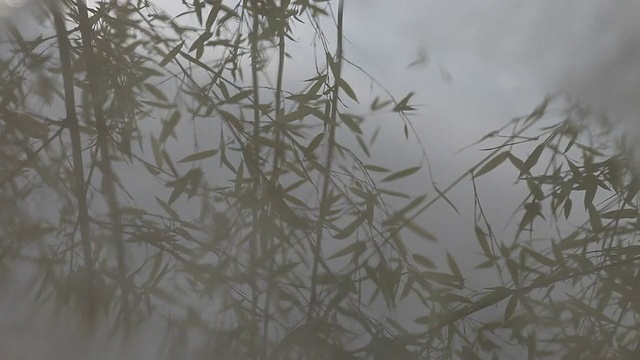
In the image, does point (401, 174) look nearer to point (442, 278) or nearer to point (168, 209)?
point (442, 278)

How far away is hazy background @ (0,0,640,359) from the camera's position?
0.76 m

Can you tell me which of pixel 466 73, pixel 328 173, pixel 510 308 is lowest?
pixel 510 308

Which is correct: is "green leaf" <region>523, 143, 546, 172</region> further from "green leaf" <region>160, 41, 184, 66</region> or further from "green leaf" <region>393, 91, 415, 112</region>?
"green leaf" <region>160, 41, 184, 66</region>

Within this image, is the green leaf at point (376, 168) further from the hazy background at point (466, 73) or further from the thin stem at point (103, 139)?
the thin stem at point (103, 139)

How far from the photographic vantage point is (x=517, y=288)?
2.43 ft

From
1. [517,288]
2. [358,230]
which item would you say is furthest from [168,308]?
[517,288]

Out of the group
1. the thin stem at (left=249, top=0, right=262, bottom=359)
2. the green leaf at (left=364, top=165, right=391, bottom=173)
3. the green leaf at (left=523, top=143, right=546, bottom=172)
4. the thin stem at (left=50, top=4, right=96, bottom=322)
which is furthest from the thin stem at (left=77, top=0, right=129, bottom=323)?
the green leaf at (left=523, top=143, right=546, bottom=172)

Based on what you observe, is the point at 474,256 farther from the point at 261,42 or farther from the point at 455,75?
the point at 261,42

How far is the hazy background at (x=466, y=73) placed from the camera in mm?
761

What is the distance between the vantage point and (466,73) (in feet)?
2.61

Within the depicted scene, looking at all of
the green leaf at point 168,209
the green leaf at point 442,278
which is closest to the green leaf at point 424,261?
the green leaf at point 442,278

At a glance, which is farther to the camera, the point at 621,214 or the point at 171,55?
the point at 171,55

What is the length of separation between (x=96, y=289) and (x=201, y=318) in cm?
11

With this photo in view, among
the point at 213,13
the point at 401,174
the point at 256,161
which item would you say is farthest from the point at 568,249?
the point at 213,13
